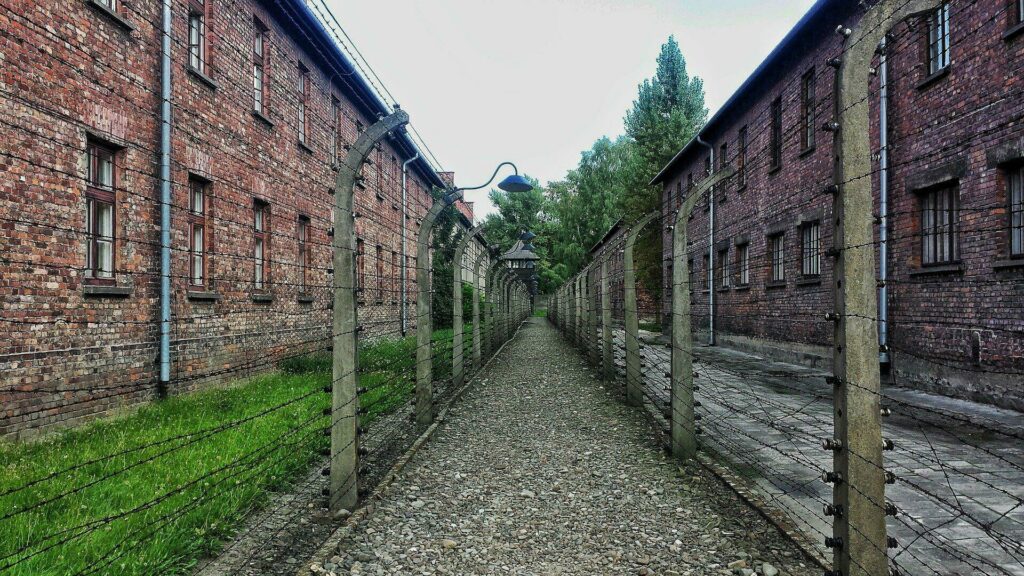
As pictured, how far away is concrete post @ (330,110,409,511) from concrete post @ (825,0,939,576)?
2.95 m

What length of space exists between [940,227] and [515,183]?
21.6 ft

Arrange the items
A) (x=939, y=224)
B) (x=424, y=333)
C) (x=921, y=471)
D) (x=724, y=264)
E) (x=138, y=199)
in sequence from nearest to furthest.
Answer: (x=921, y=471), (x=424, y=333), (x=138, y=199), (x=939, y=224), (x=724, y=264)

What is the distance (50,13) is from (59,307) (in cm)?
317

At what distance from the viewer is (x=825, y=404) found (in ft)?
29.9

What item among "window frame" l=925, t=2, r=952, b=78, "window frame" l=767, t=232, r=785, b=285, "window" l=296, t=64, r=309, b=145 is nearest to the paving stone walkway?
"window frame" l=925, t=2, r=952, b=78

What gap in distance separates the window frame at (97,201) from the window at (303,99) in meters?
6.11

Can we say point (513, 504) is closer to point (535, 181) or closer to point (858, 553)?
point (858, 553)

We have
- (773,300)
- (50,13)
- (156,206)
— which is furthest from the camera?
(773,300)

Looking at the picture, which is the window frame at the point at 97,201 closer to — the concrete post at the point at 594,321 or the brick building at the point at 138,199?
the brick building at the point at 138,199

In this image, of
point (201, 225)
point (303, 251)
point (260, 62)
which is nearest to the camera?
point (201, 225)

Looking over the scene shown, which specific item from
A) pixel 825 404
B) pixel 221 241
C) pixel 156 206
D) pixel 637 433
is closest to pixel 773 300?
pixel 825 404

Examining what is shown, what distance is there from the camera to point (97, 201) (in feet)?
25.2

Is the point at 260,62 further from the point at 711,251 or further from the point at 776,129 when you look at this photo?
the point at 711,251

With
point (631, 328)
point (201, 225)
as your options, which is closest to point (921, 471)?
point (631, 328)
